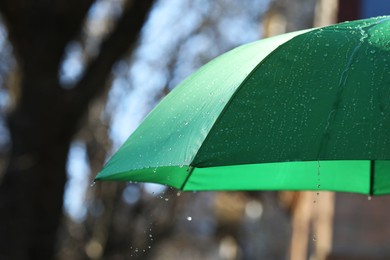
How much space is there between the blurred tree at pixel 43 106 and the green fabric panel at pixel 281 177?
165 inches

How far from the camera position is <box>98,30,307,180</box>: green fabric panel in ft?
10.9

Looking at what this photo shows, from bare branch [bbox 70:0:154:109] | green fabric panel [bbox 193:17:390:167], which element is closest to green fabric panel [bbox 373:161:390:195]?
green fabric panel [bbox 193:17:390:167]

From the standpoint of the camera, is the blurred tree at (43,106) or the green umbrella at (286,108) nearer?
the green umbrella at (286,108)

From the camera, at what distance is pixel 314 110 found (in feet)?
10.4

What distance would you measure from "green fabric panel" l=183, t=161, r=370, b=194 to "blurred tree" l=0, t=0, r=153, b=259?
4193 millimetres

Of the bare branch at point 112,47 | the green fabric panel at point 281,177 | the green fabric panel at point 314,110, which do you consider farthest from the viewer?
the bare branch at point 112,47

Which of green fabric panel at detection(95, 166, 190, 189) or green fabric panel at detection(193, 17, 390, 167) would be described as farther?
green fabric panel at detection(95, 166, 190, 189)

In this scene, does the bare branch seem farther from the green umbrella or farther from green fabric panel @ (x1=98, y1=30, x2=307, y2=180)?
the green umbrella

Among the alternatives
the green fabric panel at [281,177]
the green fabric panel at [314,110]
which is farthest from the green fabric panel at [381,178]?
the green fabric panel at [314,110]

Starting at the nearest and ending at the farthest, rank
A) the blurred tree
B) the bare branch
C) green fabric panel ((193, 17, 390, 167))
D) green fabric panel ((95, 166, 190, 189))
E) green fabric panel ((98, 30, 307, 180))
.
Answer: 1. green fabric panel ((193, 17, 390, 167))
2. green fabric panel ((98, 30, 307, 180))
3. green fabric panel ((95, 166, 190, 189))
4. the blurred tree
5. the bare branch

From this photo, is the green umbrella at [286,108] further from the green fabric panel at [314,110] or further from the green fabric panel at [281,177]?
the green fabric panel at [281,177]

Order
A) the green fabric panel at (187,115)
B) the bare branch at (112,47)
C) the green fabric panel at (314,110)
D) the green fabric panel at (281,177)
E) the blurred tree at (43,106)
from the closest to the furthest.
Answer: the green fabric panel at (314,110) < the green fabric panel at (187,115) < the green fabric panel at (281,177) < the blurred tree at (43,106) < the bare branch at (112,47)

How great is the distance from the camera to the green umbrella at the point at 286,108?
311 cm

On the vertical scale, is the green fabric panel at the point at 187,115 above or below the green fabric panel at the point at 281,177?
below
